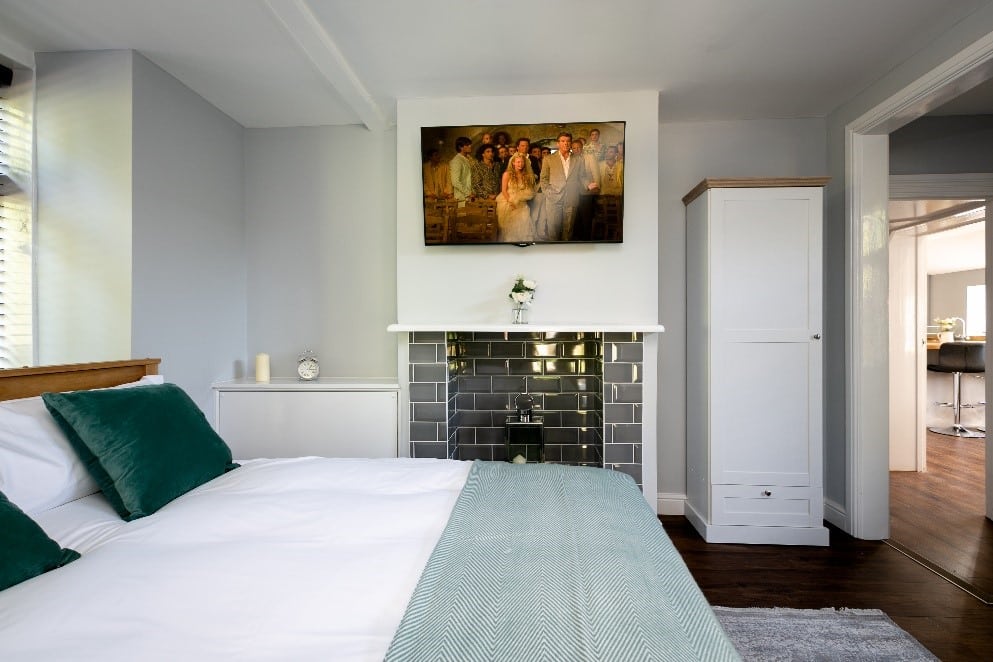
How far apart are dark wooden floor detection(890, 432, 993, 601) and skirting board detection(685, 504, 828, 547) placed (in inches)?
18.7

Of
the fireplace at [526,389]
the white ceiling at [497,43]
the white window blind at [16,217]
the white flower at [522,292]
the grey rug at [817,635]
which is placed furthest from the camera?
the fireplace at [526,389]

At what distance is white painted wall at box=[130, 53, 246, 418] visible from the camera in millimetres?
2420

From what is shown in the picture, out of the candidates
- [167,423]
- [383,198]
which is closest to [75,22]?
[383,198]

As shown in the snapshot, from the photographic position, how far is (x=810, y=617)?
6.68 ft

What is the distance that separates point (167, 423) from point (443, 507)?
1.00m

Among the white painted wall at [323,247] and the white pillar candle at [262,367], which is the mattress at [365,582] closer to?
the white pillar candle at [262,367]

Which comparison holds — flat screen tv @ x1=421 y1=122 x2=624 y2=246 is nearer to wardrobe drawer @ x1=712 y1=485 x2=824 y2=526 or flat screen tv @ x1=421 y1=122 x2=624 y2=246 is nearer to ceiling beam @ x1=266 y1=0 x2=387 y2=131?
ceiling beam @ x1=266 y1=0 x2=387 y2=131

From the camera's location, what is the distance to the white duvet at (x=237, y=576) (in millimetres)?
839

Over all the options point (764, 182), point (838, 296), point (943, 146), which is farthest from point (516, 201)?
point (943, 146)

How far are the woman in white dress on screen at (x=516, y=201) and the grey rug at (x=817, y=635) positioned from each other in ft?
6.91

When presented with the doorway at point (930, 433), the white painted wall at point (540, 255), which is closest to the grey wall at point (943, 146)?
the doorway at point (930, 433)

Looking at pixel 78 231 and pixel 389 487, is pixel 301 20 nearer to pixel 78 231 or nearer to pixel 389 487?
pixel 78 231

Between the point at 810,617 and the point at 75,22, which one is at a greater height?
the point at 75,22

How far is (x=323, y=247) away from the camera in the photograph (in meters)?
3.35
